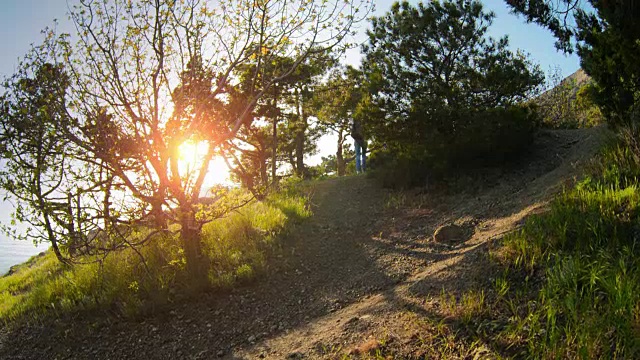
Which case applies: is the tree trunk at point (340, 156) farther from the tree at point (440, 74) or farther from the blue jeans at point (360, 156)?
the tree at point (440, 74)

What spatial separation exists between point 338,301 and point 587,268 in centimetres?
282

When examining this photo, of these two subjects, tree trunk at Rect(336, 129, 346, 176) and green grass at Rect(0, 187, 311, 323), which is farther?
tree trunk at Rect(336, 129, 346, 176)

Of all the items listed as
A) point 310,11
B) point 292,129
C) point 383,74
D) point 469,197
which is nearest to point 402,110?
point 383,74

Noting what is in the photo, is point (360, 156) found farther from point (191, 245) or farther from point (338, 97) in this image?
point (191, 245)

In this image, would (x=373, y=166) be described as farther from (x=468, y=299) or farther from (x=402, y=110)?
(x=468, y=299)

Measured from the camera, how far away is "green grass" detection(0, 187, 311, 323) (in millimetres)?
5887

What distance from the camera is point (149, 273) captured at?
241 inches

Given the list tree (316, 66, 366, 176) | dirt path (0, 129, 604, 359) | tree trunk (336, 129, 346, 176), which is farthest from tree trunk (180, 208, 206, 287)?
tree trunk (336, 129, 346, 176)

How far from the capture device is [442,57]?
1071 centimetres

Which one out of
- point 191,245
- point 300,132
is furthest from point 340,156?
point 191,245

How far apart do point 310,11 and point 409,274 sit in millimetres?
4544

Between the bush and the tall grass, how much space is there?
14.6ft

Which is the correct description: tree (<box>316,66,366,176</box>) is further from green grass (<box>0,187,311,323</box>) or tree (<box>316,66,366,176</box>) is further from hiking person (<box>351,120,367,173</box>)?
green grass (<box>0,187,311,323</box>)

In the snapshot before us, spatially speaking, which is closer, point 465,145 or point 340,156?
point 465,145
